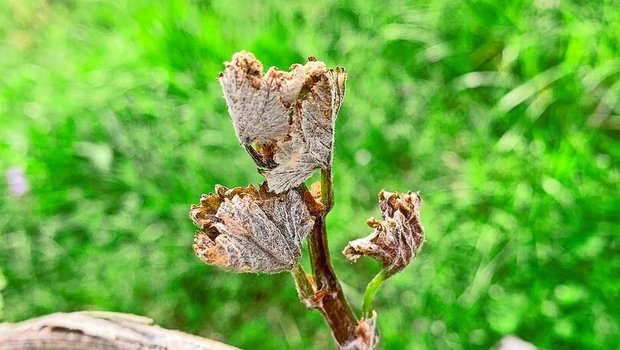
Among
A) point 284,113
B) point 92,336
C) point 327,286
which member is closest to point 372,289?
point 327,286


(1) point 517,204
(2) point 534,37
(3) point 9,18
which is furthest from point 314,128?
(3) point 9,18

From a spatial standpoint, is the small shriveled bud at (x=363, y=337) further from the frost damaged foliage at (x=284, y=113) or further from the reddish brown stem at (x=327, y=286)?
the frost damaged foliage at (x=284, y=113)

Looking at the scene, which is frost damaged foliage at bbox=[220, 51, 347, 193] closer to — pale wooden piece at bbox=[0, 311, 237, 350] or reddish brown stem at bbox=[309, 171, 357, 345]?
reddish brown stem at bbox=[309, 171, 357, 345]

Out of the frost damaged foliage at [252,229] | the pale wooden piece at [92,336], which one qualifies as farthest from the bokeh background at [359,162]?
the frost damaged foliage at [252,229]

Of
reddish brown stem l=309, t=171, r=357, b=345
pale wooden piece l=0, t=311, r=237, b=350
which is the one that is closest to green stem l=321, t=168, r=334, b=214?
reddish brown stem l=309, t=171, r=357, b=345

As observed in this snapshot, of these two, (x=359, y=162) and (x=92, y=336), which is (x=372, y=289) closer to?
(x=92, y=336)

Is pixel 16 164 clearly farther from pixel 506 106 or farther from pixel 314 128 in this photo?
pixel 314 128
